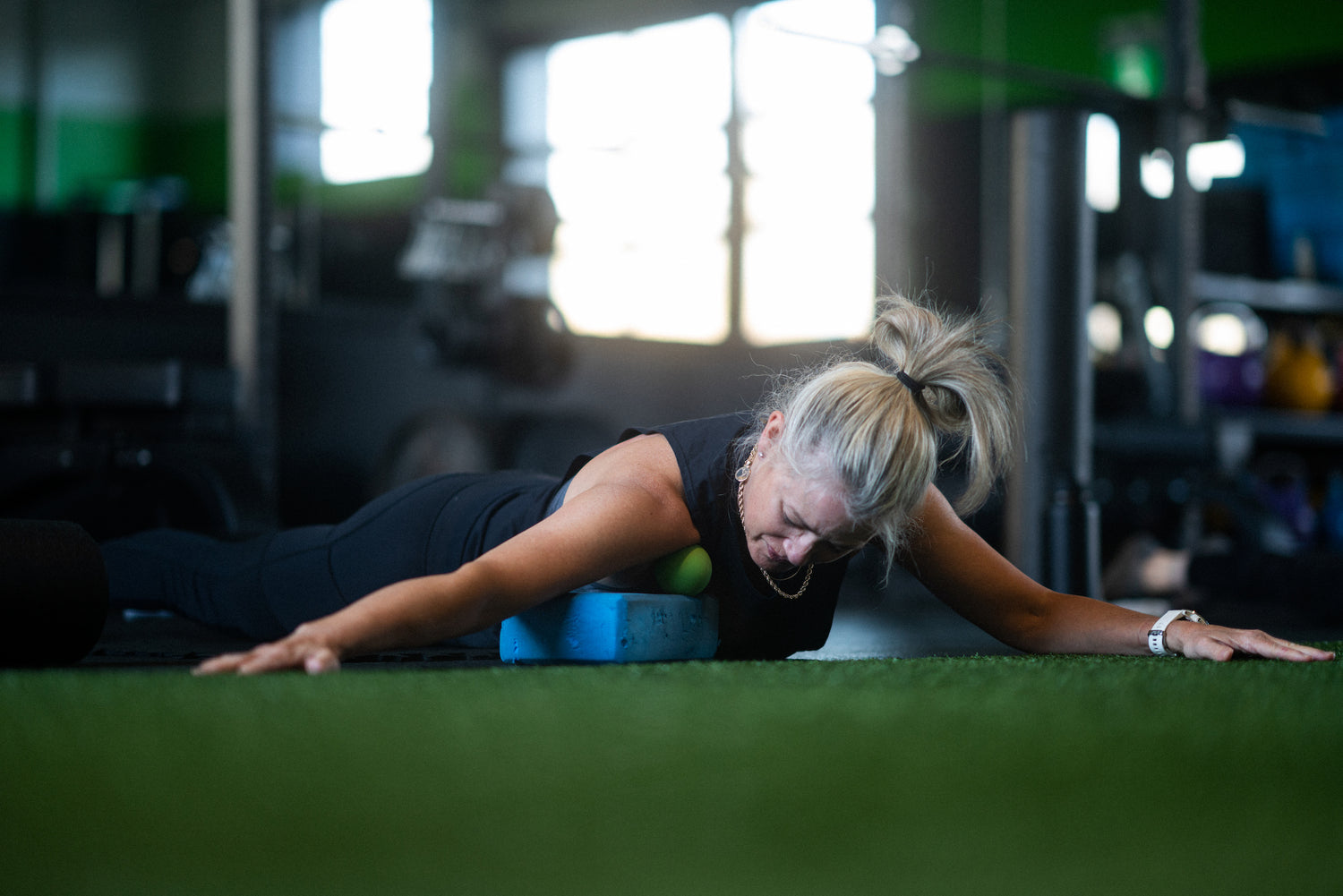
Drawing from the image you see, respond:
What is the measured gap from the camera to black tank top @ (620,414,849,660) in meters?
1.68

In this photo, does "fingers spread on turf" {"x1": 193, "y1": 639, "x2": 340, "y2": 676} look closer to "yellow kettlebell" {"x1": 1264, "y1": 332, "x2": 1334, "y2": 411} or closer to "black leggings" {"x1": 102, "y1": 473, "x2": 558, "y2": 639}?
"black leggings" {"x1": 102, "y1": 473, "x2": 558, "y2": 639}

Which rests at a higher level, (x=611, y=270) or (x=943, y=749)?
(x=611, y=270)

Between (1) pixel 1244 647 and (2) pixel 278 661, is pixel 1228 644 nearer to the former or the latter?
(1) pixel 1244 647

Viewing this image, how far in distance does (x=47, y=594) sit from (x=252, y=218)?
6.39 ft

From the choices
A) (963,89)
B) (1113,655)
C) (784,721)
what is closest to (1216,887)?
(784,721)

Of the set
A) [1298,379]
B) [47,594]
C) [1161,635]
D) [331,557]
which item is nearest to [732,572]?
[1161,635]

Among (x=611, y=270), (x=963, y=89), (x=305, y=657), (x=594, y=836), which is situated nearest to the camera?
(x=594, y=836)

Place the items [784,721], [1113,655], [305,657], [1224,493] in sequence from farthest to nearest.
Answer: [1224,493] → [1113,655] → [305,657] → [784,721]

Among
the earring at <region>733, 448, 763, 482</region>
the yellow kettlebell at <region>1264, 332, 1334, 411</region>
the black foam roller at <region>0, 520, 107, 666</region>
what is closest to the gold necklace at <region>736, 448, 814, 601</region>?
the earring at <region>733, 448, 763, 482</region>

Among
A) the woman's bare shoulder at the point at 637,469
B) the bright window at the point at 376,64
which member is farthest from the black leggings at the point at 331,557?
the bright window at the point at 376,64

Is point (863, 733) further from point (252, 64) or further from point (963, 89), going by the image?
point (963, 89)

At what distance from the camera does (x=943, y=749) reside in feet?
3.71

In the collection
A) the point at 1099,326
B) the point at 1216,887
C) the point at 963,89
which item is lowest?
the point at 1216,887

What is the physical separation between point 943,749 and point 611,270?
7.21 m
